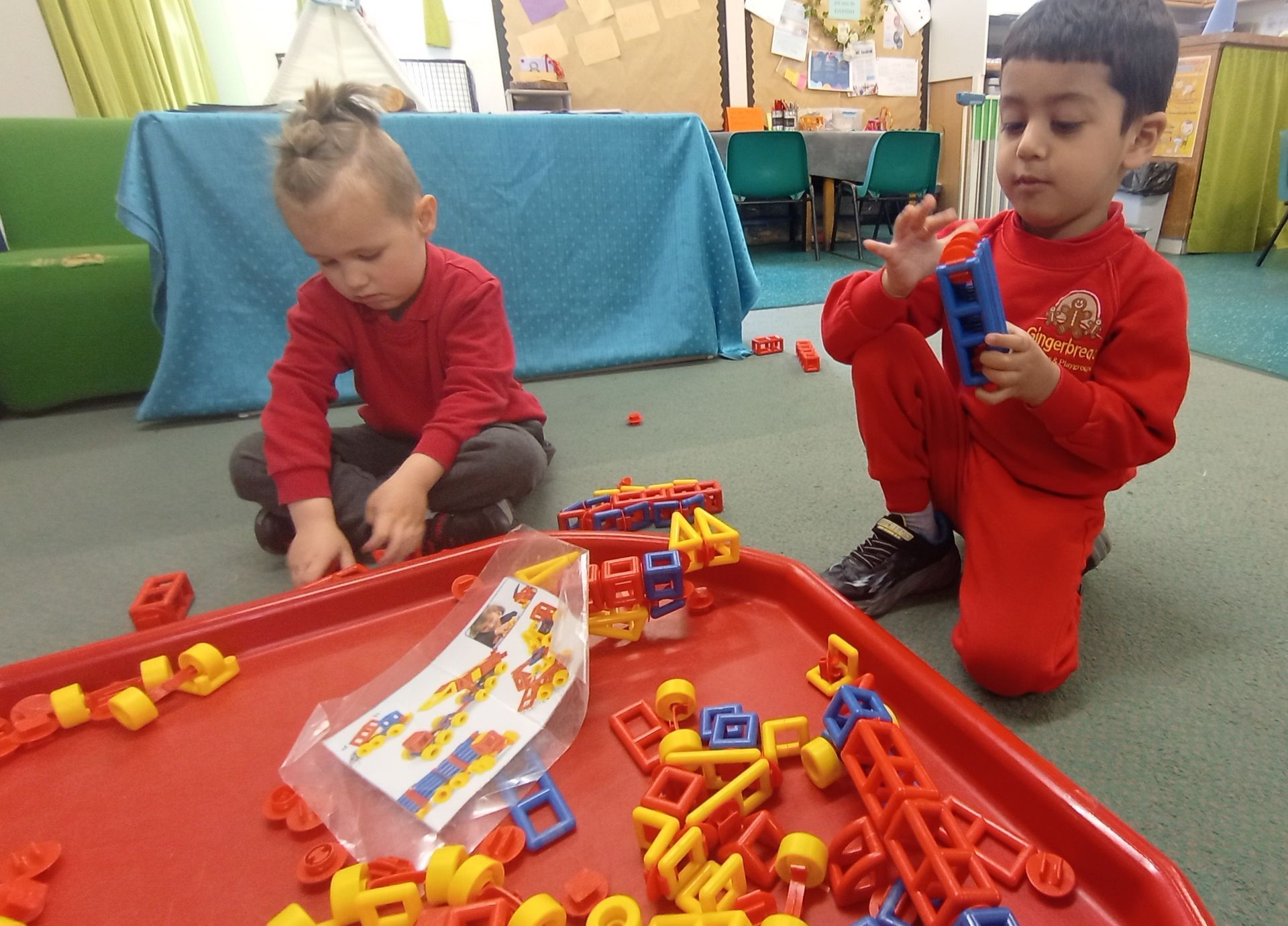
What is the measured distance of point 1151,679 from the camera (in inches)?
24.8

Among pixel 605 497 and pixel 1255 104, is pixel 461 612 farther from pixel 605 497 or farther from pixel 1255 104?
pixel 1255 104

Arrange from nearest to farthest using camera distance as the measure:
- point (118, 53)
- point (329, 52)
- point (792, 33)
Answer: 1. point (329, 52)
2. point (118, 53)
3. point (792, 33)

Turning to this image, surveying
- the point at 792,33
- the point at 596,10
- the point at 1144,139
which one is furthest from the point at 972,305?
the point at 792,33

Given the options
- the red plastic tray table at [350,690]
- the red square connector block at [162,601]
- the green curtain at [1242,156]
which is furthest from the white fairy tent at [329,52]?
the green curtain at [1242,156]

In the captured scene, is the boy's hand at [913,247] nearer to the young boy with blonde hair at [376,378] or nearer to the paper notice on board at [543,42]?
the young boy with blonde hair at [376,378]

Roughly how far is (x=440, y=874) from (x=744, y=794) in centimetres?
20

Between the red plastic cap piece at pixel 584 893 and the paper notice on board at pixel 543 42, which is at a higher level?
the paper notice on board at pixel 543 42

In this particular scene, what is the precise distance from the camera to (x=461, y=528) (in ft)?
2.85

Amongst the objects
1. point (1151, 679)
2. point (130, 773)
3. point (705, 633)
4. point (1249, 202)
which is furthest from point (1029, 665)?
point (1249, 202)

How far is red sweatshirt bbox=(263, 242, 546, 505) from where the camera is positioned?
32.2 inches

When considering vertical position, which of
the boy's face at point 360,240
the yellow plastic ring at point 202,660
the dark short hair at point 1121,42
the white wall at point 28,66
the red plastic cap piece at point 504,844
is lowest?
the red plastic cap piece at point 504,844

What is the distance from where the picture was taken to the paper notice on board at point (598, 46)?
133 inches

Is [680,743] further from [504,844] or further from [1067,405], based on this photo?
[1067,405]

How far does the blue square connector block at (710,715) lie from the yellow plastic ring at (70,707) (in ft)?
1.64
